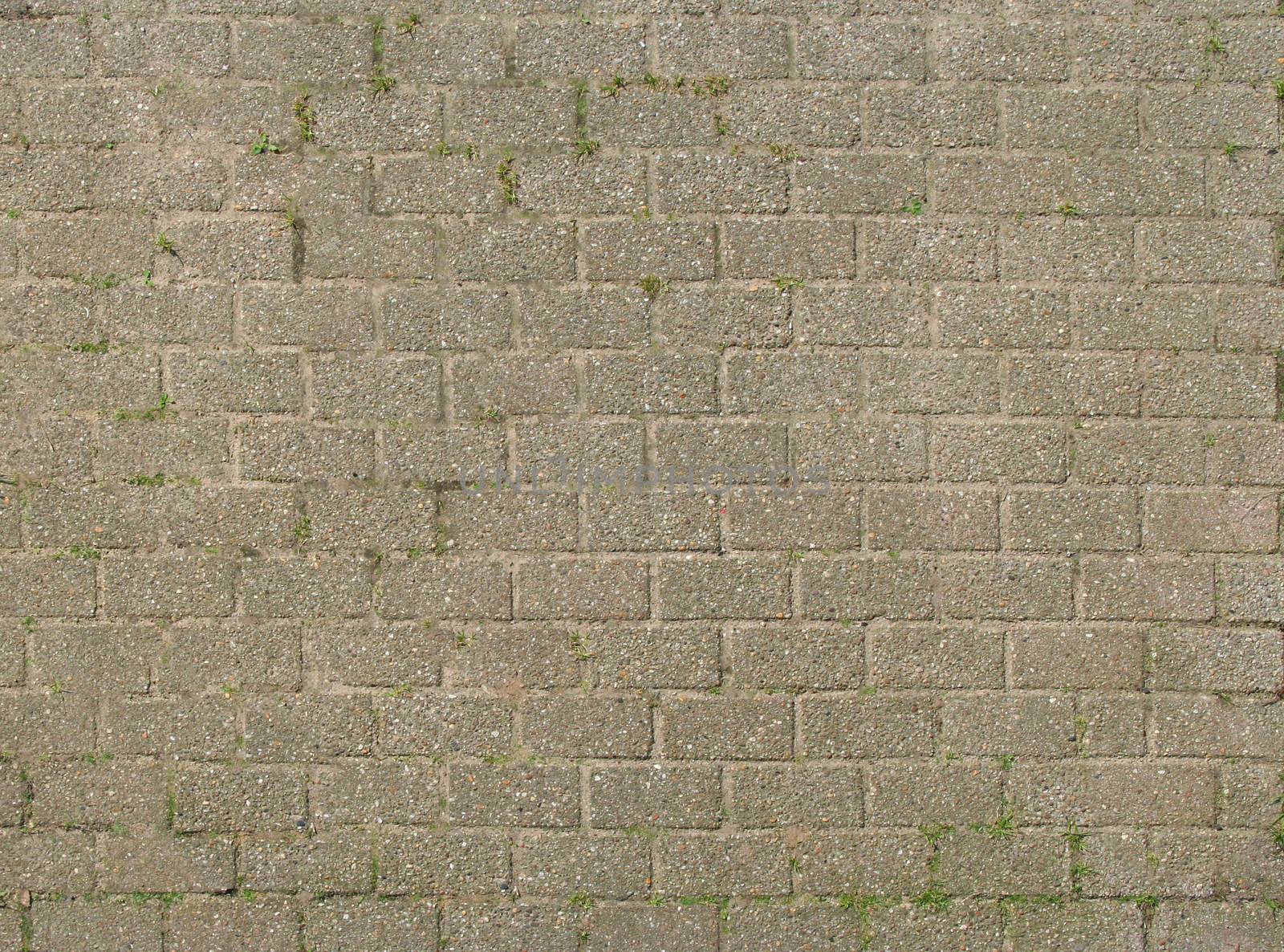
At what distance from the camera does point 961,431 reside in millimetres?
Answer: 2859

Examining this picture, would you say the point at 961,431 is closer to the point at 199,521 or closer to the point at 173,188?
the point at 199,521

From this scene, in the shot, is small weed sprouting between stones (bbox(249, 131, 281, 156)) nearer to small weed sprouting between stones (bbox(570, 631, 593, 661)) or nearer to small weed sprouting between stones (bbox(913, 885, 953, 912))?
small weed sprouting between stones (bbox(570, 631, 593, 661))

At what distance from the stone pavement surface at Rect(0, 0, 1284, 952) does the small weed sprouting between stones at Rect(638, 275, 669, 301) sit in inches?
0.5

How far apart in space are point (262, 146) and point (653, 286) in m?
1.41

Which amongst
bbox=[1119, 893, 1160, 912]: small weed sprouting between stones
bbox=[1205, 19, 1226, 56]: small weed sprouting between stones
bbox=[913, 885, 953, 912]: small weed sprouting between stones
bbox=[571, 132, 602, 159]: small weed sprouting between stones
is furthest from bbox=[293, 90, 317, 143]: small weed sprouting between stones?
bbox=[1119, 893, 1160, 912]: small weed sprouting between stones

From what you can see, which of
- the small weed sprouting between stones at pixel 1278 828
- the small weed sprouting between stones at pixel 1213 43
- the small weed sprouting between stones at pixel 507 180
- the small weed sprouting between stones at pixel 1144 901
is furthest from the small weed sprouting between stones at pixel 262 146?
the small weed sprouting between stones at pixel 1278 828

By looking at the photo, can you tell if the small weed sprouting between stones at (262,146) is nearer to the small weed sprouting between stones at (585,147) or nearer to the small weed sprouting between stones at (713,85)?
the small weed sprouting between stones at (585,147)

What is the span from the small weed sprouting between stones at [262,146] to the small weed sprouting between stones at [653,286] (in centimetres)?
132

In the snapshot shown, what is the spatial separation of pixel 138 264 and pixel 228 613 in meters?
1.22

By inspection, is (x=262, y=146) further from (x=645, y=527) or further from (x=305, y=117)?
(x=645, y=527)

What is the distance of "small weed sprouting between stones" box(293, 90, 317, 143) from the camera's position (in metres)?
2.89

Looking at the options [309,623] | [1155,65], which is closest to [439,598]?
[309,623]

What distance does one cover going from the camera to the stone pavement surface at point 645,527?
112 inches

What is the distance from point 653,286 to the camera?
112 inches
